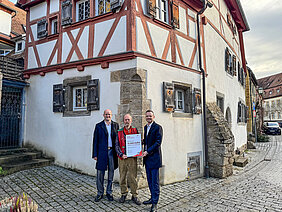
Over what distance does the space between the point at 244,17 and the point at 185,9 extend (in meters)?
7.16

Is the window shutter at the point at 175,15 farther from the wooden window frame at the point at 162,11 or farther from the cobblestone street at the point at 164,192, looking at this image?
the cobblestone street at the point at 164,192

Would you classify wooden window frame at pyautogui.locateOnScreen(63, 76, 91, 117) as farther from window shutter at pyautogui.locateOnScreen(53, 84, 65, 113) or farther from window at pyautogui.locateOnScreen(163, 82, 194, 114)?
window at pyautogui.locateOnScreen(163, 82, 194, 114)

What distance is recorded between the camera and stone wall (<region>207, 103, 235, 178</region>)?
6590 mm

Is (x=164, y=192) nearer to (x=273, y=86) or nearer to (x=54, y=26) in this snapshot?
(x=54, y=26)

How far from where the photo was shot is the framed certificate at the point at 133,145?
406 centimetres

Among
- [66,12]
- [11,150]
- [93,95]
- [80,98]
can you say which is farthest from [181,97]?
[11,150]

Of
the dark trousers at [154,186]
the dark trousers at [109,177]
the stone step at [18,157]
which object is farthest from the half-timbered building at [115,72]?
the dark trousers at [154,186]

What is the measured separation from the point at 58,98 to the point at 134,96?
8.84 feet

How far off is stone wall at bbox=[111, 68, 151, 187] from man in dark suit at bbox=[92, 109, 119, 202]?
105cm

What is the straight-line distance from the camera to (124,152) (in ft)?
13.5

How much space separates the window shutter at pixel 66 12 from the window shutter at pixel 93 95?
7.18 ft

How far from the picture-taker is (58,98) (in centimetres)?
664

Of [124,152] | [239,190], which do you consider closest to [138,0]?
[124,152]

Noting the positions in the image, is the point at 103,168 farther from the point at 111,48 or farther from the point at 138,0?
the point at 138,0
